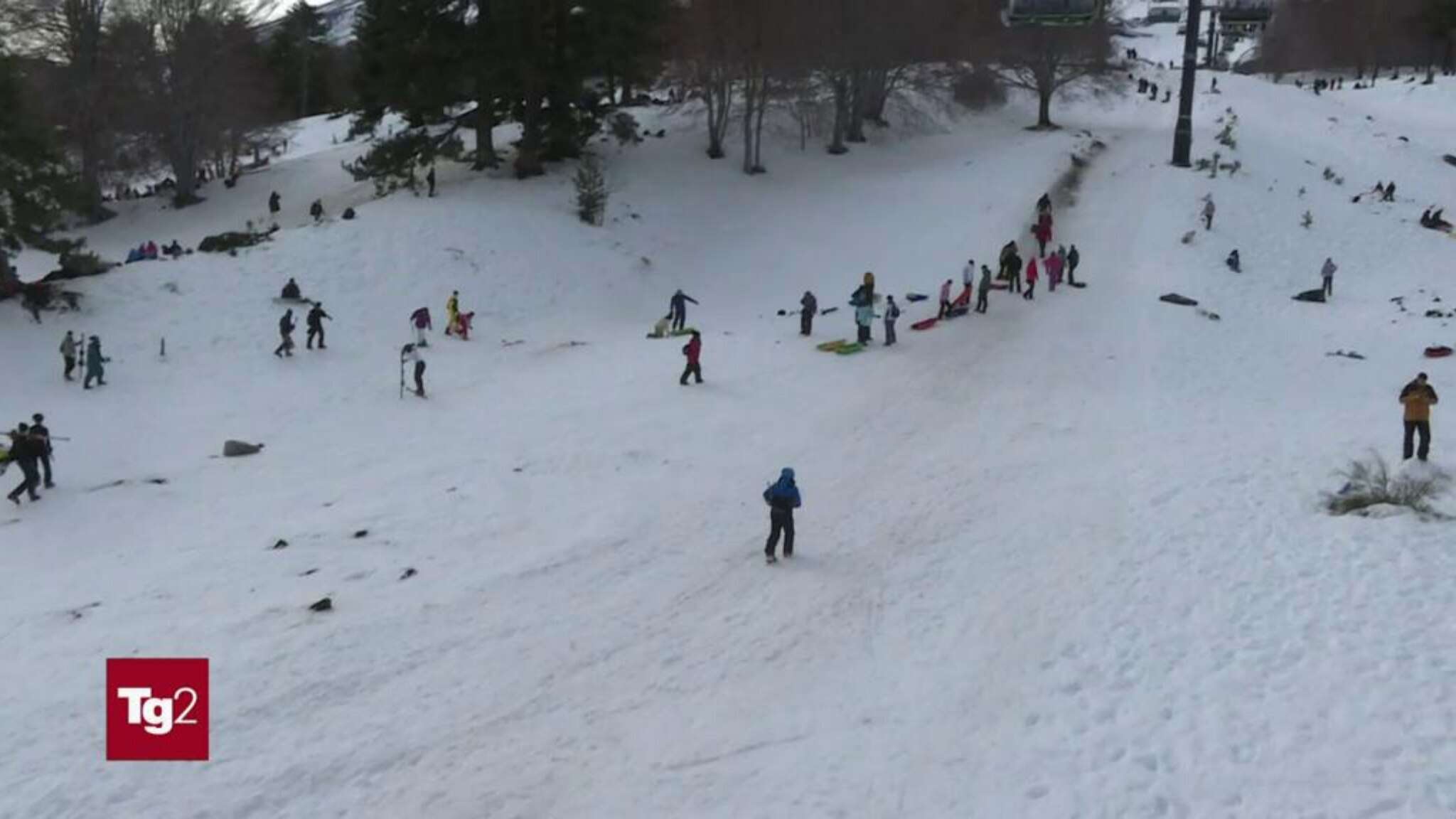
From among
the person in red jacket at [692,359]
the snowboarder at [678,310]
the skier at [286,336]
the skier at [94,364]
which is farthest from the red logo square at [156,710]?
the snowboarder at [678,310]

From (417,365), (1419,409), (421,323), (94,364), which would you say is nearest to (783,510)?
(1419,409)

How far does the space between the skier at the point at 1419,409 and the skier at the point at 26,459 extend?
21.6m

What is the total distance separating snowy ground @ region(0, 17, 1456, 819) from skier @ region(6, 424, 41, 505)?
0.42 metres

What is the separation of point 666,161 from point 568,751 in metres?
36.7

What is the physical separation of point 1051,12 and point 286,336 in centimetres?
1875

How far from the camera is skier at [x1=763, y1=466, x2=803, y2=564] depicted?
42.6 feet

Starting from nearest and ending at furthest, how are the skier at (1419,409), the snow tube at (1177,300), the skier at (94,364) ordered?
the skier at (1419,409)
the skier at (94,364)
the snow tube at (1177,300)

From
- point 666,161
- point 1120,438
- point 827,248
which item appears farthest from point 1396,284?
point 666,161

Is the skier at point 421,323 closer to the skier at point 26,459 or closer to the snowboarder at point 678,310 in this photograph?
the snowboarder at point 678,310

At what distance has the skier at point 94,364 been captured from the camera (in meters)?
22.5

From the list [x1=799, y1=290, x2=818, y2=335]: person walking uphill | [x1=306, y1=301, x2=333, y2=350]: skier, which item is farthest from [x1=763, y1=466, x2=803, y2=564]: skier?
[x1=306, y1=301, x2=333, y2=350]: skier

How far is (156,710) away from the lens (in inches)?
389

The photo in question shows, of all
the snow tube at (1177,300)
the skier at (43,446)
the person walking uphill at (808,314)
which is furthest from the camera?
the snow tube at (1177,300)

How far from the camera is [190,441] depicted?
20297 mm
